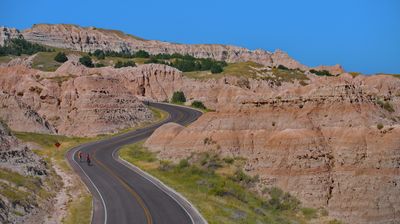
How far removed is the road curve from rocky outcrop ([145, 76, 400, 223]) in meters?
8.89

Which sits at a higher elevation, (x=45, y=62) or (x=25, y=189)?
(x=45, y=62)

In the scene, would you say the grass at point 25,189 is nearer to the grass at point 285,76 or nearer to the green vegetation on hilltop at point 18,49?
the grass at point 285,76

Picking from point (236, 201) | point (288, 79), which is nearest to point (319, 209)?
point (236, 201)

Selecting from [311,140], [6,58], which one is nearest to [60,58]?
[6,58]

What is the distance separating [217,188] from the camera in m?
45.1

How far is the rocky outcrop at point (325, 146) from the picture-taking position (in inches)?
1631

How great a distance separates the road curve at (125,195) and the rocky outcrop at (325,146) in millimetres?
8889

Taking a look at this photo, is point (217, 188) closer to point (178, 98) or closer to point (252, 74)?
point (178, 98)

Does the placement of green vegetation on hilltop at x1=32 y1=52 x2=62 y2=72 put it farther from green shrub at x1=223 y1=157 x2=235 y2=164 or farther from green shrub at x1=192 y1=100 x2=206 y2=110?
green shrub at x1=223 y1=157 x2=235 y2=164

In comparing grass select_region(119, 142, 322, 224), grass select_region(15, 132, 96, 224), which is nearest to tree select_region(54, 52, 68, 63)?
grass select_region(15, 132, 96, 224)

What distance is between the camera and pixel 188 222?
34.0 metres

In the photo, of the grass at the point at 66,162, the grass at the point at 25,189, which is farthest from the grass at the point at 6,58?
the grass at the point at 25,189

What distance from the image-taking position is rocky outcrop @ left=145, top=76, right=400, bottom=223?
41.4m

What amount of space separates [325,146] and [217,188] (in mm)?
10048
